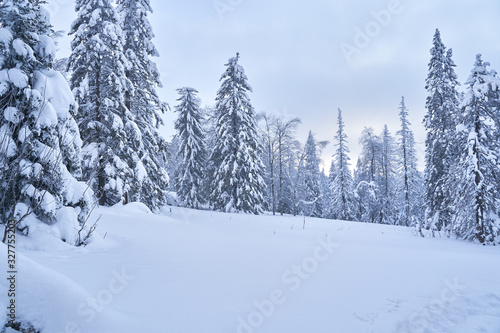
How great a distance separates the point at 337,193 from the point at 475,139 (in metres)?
18.0

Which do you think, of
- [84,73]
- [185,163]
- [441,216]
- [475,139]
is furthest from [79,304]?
[185,163]

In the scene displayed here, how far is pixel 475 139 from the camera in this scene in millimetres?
11250

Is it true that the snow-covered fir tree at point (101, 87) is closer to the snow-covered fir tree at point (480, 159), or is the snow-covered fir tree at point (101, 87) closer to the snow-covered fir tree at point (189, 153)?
the snow-covered fir tree at point (189, 153)

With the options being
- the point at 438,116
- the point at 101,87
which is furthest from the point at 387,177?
the point at 101,87

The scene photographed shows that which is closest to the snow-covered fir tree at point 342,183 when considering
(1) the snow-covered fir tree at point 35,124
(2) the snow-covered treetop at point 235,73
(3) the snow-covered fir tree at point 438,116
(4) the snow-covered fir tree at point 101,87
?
(3) the snow-covered fir tree at point 438,116

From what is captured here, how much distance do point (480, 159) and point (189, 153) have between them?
19.0 metres

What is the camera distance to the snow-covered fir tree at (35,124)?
14.3ft

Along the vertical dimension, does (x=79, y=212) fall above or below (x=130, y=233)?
above

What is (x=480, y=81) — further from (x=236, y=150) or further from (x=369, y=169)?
(x=369, y=169)

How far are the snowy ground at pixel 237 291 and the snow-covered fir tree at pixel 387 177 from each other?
87.0 ft

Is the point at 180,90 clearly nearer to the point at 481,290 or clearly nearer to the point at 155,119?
the point at 155,119

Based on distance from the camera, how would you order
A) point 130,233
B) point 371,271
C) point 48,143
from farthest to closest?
1. point 130,233
2. point 48,143
3. point 371,271

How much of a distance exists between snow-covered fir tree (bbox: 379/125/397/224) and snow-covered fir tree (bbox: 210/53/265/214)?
1746cm

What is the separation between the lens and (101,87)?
1104cm
